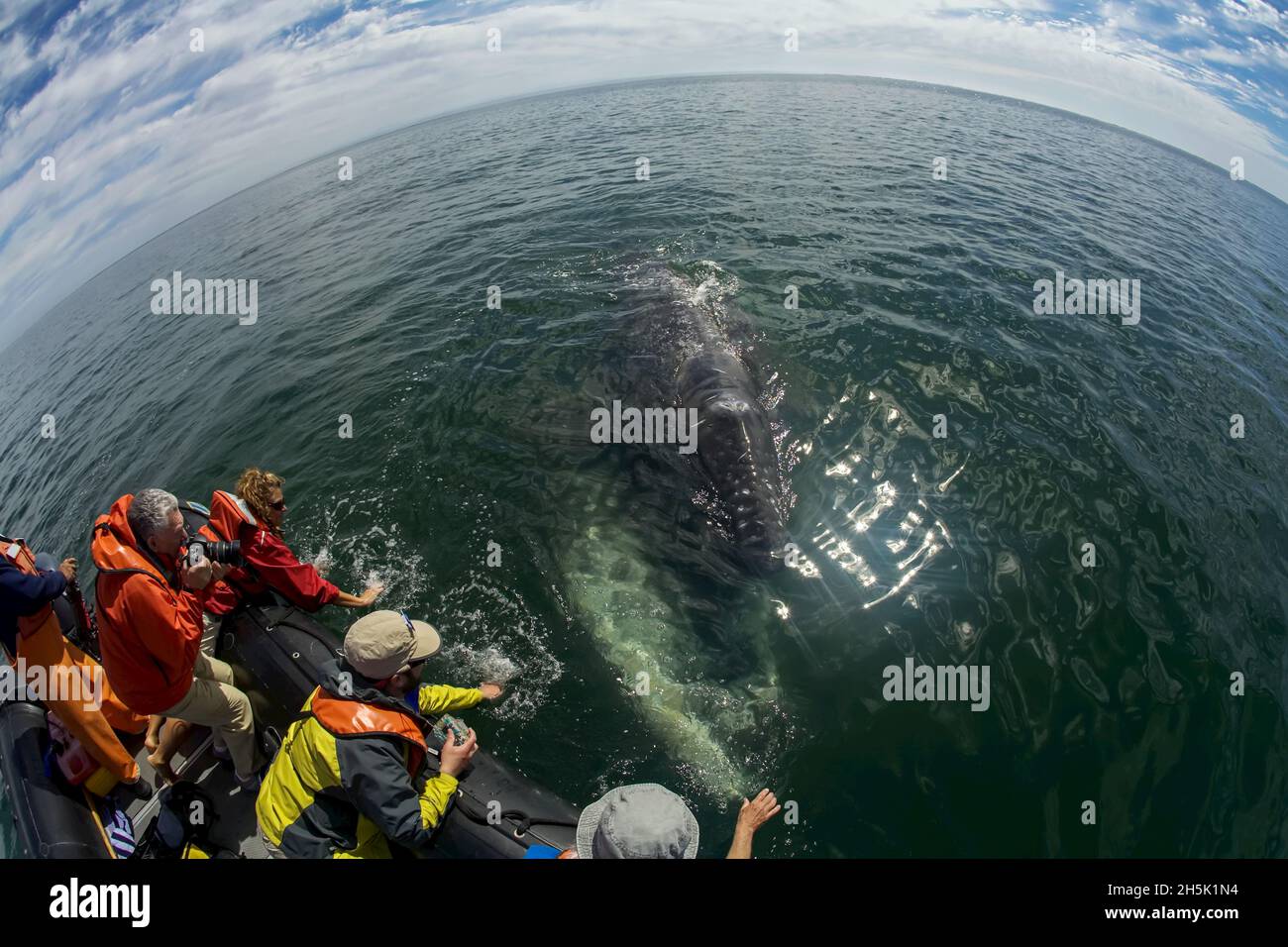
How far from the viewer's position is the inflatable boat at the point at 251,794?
15.9 feet

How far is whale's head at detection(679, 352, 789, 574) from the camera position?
871 cm

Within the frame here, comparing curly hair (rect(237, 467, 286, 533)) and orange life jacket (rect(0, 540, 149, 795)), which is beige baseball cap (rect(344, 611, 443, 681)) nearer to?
curly hair (rect(237, 467, 286, 533))

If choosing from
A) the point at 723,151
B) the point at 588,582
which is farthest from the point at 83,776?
the point at 723,151

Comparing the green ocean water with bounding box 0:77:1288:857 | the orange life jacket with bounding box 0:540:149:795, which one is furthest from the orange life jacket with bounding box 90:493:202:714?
the green ocean water with bounding box 0:77:1288:857

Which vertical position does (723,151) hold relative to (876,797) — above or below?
above

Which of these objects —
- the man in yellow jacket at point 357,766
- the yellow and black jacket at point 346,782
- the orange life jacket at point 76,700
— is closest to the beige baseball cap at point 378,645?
the man in yellow jacket at point 357,766

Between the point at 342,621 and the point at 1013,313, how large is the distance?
16695 mm

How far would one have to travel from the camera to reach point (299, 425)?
44.3 feet

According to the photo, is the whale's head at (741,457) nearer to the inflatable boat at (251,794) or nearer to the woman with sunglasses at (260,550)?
the inflatable boat at (251,794)

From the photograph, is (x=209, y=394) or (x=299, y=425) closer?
(x=299, y=425)

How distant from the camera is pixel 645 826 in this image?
2932mm

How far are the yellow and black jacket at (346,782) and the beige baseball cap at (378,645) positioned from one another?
149mm

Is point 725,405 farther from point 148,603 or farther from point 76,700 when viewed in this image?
point 76,700
